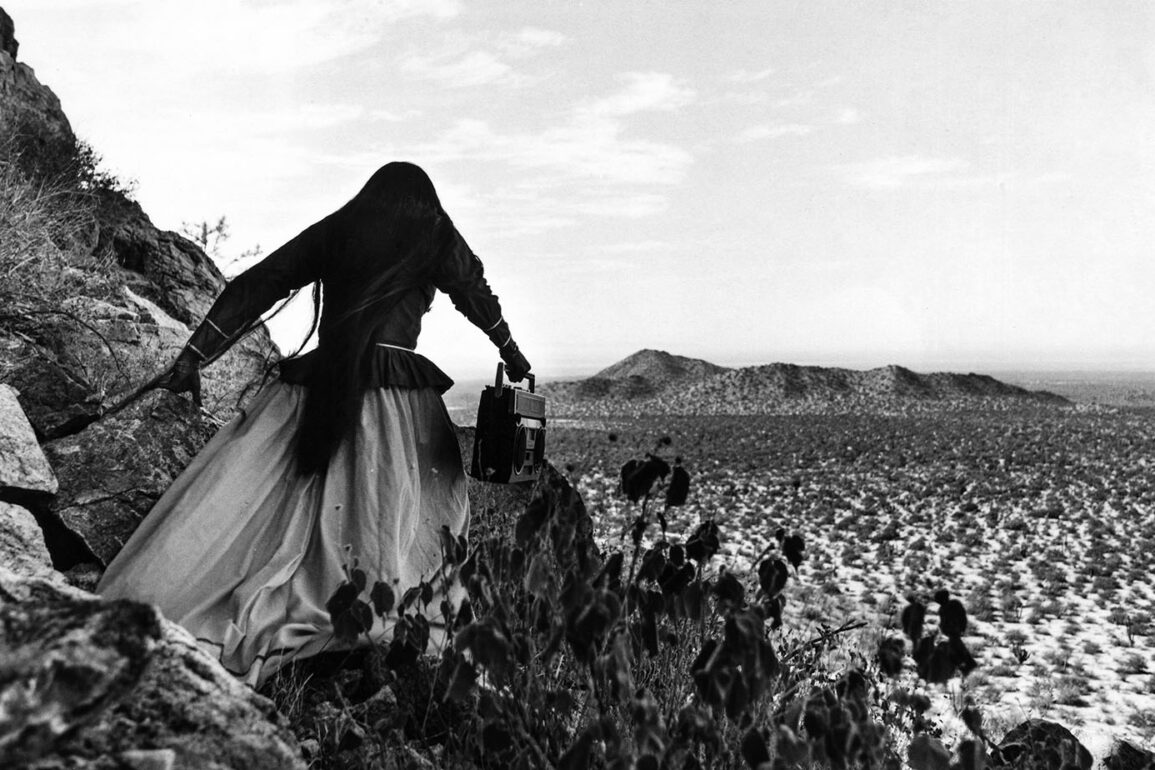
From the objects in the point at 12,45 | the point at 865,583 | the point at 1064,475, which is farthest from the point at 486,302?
the point at 1064,475

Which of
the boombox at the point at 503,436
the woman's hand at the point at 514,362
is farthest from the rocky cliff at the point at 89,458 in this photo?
the woman's hand at the point at 514,362

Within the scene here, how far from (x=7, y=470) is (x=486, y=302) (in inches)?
79.3

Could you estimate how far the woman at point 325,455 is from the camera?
3.15m

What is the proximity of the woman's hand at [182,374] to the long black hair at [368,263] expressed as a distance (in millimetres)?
514

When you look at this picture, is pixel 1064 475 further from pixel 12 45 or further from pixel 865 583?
pixel 12 45

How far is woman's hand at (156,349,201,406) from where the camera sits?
3.68 meters

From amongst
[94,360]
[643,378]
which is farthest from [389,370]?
[643,378]

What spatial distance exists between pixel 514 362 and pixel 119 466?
A: 6.01 ft

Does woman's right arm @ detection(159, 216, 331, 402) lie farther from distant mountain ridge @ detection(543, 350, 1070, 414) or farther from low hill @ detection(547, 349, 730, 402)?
low hill @ detection(547, 349, 730, 402)

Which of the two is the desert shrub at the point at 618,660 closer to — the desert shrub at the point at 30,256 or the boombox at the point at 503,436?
the boombox at the point at 503,436

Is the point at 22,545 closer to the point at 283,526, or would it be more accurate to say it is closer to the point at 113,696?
the point at 283,526

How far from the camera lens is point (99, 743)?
138 centimetres

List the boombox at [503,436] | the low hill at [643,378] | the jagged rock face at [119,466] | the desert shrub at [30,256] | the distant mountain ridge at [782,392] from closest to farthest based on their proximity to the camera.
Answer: the jagged rock face at [119,466] < the boombox at [503,436] < the desert shrub at [30,256] < the distant mountain ridge at [782,392] < the low hill at [643,378]

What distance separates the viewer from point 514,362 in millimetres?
4031
